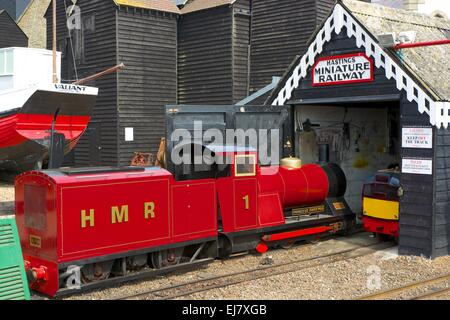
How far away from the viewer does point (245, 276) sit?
30.8 feet

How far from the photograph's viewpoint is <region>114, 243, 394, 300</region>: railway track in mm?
8258

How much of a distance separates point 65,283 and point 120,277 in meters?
0.90

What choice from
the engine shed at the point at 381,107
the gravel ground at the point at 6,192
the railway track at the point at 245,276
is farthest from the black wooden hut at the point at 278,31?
the railway track at the point at 245,276

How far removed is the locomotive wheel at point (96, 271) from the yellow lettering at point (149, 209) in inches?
38.0

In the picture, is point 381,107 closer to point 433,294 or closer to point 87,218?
point 433,294

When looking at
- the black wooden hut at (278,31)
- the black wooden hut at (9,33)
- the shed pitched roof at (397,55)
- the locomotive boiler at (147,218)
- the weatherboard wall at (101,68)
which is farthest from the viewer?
the black wooden hut at (9,33)

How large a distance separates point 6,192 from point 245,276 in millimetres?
14458

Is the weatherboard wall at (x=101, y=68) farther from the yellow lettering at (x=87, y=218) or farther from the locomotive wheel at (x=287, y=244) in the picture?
the yellow lettering at (x=87, y=218)

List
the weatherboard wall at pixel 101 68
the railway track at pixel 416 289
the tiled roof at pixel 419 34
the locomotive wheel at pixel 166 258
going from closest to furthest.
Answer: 1. the railway track at pixel 416 289
2. the locomotive wheel at pixel 166 258
3. the tiled roof at pixel 419 34
4. the weatherboard wall at pixel 101 68

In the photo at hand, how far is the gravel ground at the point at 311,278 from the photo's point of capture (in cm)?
823

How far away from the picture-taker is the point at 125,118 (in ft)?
76.3

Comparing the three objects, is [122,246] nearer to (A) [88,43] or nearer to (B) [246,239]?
(B) [246,239]

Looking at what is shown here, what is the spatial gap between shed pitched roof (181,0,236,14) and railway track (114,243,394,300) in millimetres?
14912

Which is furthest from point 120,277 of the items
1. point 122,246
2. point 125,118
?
point 125,118
